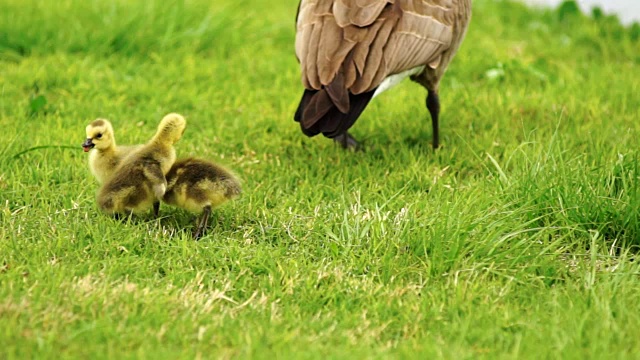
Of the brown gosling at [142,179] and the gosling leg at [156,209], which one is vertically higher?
the brown gosling at [142,179]

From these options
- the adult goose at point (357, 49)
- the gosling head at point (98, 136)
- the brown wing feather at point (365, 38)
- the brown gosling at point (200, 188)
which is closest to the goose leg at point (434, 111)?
the adult goose at point (357, 49)

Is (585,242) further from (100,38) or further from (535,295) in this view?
(100,38)

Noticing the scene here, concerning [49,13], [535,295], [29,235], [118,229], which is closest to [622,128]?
[535,295]

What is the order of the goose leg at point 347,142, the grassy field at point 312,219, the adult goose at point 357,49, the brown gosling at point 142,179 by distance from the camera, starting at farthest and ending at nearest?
the goose leg at point 347,142 < the adult goose at point 357,49 < the brown gosling at point 142,179 < the grassy field at point 312,219

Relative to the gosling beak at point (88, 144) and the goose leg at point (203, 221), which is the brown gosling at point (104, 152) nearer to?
the gosling beak at point (88, 144)

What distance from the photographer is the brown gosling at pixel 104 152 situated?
4.71m

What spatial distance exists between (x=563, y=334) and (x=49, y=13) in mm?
5766

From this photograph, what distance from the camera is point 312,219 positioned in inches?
189

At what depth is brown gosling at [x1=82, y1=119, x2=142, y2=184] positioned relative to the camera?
4715 mm

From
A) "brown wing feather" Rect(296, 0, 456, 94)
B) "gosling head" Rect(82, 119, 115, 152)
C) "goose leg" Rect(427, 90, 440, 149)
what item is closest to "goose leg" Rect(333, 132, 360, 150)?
"goose leg" Rect(427, 90, 440, 149)

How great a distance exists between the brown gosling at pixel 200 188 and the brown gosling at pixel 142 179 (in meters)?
0.08

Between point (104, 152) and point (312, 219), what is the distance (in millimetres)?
1166

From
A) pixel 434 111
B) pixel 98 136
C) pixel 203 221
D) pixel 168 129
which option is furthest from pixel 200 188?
pixel 434 111

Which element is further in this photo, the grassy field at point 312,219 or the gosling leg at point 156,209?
the gosling leg at point 156,209
